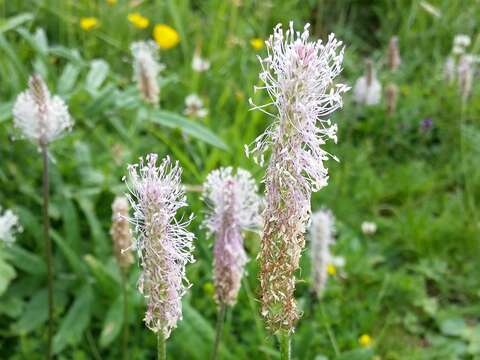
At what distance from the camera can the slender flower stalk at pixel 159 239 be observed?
3.84 feet

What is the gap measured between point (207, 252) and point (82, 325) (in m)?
0.52

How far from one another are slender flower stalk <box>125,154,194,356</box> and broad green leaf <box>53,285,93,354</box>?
1.28 m

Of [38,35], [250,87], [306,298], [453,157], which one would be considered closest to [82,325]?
[306,298]

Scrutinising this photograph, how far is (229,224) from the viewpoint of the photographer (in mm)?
1658

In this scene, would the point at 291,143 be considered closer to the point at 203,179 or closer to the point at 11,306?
the point at 203,179

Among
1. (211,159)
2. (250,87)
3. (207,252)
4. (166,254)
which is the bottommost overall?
(166,254)

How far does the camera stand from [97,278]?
2533 mm

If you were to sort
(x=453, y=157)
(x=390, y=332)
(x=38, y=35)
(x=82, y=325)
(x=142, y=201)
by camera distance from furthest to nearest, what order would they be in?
(x=453, y=157) → (x=38, y=35) → (x=390, y=332) → (x=82, y=325) → (x=142, y=201)

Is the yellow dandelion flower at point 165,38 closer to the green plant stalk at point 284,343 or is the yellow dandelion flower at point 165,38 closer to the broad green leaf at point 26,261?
the broad green leaf at point 26,261

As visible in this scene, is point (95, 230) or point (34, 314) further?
point (95, 230)

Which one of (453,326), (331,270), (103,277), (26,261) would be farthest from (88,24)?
(453,326)

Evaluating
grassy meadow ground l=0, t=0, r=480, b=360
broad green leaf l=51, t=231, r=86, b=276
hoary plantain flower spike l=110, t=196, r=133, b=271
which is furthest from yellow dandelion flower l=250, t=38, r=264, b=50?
hoary plantain flower spike l=110, t=196, r=133, b=271

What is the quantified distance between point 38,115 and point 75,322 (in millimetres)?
881

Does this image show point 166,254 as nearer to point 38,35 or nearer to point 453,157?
point 38,35
